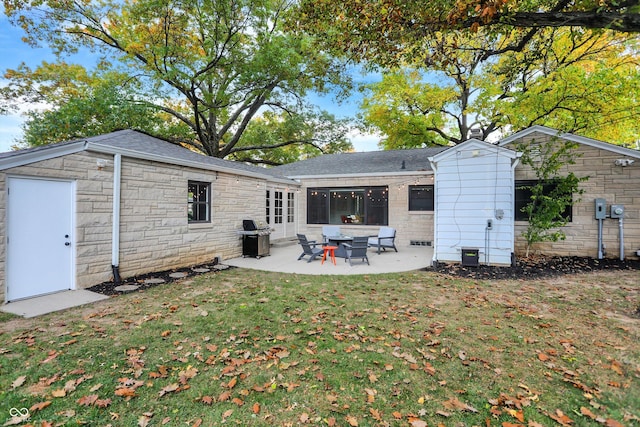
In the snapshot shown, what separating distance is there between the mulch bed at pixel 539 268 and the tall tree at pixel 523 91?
4157mm

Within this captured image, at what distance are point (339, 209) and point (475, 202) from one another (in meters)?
7.91

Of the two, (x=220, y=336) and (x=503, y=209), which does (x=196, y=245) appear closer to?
(x=220, y=336)

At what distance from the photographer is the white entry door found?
5.00 metres

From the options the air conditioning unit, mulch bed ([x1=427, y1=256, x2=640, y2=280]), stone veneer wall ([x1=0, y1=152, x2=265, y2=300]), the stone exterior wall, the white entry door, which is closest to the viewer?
the white entry door

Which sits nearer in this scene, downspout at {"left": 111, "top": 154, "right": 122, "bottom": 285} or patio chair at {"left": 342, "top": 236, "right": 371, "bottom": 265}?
downspout at {"left": 111, "top": 154, "right": 122, "bottom": 285}

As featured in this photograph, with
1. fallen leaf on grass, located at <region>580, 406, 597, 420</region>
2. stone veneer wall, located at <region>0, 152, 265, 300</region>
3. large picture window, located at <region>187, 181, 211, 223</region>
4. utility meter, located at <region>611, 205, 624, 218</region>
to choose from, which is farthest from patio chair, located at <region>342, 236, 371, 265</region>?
utility meter, located at <region>611, 205, 624, 218</region>

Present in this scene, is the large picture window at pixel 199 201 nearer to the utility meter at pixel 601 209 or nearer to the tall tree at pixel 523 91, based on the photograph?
the tall tree at pixel 523 91

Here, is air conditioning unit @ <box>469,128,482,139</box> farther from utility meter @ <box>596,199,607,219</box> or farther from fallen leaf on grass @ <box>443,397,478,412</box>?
fallen leaf on grass @ <box>443,397,478,412</box>

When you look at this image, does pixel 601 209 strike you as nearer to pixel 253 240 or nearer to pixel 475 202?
pixel 475 202

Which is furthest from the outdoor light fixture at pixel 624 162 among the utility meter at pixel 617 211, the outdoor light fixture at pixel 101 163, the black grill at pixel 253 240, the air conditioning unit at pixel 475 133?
the outdoor light fixture at pixel 101 163

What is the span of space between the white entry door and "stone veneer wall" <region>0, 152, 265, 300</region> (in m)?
0.13

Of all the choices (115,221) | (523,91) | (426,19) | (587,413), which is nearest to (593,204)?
(523,91)

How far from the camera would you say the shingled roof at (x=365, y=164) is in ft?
41.6

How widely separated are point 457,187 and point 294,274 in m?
5.43
